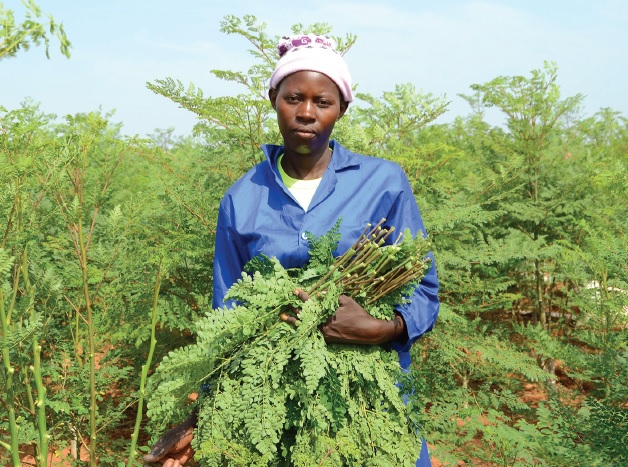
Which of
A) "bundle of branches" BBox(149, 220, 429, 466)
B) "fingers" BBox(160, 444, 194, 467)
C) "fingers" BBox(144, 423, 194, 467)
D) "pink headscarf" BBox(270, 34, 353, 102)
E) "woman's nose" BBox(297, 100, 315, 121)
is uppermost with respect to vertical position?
"pink headscarf" BBox(270, 34, 353, 102)

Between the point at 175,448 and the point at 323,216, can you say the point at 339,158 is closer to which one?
the point at 323,216

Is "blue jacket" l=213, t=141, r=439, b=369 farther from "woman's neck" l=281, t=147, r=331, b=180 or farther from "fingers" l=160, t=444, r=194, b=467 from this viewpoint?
"fingers" l=160, t=444, r=194, b=467

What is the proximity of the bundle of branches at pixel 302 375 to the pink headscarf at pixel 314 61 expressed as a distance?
53 centimetres

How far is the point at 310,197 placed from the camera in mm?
2012

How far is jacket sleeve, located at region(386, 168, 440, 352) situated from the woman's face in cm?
32

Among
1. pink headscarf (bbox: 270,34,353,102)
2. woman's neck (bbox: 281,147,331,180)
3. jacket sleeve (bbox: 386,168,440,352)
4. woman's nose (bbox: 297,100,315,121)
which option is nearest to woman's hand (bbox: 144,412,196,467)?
jacket sleeve (bbox: 386,168,440,352)

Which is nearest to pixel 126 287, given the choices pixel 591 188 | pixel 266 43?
pixel 266 43

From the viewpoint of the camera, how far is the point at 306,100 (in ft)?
6.23

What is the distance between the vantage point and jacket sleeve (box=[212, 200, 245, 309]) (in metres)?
2.02

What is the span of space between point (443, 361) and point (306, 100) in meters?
2.67

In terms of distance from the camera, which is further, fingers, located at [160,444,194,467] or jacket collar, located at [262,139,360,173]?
jacket collar, located at [262,139,360,173]

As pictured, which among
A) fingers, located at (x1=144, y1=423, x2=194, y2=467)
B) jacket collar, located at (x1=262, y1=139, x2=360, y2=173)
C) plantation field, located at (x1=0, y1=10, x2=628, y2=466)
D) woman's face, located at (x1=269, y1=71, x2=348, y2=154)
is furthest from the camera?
plantation field, located at (x1=0, y1=10, x2=628, y2=466)

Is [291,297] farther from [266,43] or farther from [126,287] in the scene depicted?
[266,43]

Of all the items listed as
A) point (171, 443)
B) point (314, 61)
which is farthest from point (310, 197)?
point (171, 443)
